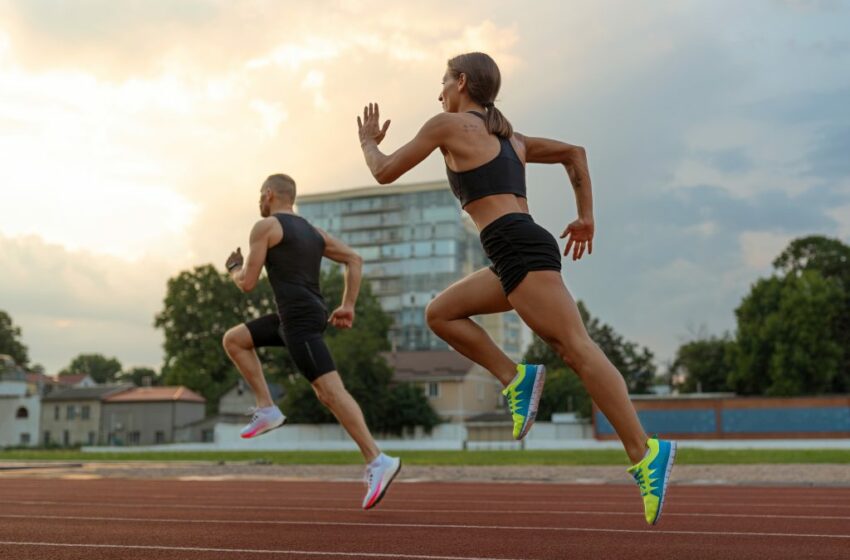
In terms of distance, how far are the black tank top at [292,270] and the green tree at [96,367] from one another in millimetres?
146152

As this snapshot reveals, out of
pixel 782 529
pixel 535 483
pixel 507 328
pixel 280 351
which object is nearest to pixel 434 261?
pixel 507 328

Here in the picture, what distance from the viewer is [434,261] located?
358ft

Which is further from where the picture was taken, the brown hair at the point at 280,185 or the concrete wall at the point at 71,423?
the concrete wall at the point at 71,423

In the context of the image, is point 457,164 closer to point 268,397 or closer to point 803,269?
point 268,397

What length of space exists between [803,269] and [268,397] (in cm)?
6912

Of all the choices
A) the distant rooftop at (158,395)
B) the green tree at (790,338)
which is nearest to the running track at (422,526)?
the green tree at (790,338)

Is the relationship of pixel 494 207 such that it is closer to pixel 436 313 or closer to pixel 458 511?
pixel 436 313

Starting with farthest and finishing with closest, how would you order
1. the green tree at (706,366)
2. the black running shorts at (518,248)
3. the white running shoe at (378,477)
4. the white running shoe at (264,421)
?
the green tree at (706,366) < the white running shoe at (264,421) < the white running shoe at (378,477) < the black running shorts at (518,248)

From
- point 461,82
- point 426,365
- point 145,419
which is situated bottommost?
point 145,419

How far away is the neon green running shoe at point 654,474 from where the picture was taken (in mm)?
3850

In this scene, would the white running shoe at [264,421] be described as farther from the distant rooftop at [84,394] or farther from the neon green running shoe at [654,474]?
the distant rooftop at [84,394]

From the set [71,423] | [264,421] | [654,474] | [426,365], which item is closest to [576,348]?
[654,474]

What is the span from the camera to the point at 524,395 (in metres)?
4.27

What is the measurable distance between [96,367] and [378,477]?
489 ft
